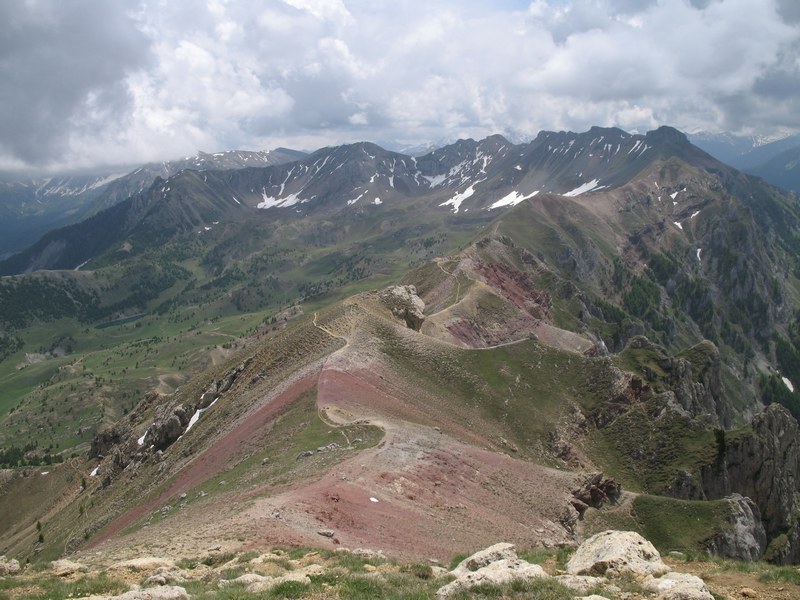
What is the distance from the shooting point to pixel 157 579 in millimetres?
22812

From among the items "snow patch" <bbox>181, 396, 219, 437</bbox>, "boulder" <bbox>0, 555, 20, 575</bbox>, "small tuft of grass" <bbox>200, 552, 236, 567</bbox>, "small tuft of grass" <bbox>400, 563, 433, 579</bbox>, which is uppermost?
"snow patch" <bbox>181, 396, 219, 437</bbox>

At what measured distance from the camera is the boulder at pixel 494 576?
62.6 feet

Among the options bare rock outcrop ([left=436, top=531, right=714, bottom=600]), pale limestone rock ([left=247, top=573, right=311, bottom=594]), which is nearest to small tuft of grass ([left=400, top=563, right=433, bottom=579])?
bare rock outcrop ([left=436, top=531, right=714, bottom=600])

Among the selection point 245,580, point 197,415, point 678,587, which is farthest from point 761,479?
point 197,415

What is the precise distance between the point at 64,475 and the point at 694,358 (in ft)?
464

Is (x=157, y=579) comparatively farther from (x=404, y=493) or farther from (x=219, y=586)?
(x=404, y=493)

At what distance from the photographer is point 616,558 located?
922 inches

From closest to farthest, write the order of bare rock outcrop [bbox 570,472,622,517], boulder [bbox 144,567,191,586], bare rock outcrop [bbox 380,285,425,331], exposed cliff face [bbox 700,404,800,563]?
boulder [bbox 144,567,191,586]
bare rock outcrop [bbox 570,472,622,517]
exposed cliff face [bbox 700,404,800,563]
bare rock outcrop [bbox 380,285,425,331]

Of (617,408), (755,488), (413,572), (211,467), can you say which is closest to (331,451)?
(211,467)

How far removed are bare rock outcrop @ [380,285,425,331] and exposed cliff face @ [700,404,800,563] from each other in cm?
5329

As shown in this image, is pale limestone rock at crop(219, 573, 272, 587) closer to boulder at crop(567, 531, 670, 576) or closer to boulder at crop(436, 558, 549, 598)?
boulder at crop(436, 558, 549, 598)

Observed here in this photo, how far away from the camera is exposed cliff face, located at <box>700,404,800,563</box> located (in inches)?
2977

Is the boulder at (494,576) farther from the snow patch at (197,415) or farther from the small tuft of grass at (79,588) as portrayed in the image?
the snow patch at (197,415)

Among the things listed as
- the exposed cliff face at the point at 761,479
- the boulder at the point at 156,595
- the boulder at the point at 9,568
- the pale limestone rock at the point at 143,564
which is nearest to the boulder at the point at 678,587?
the boulder at the point at 156,595
